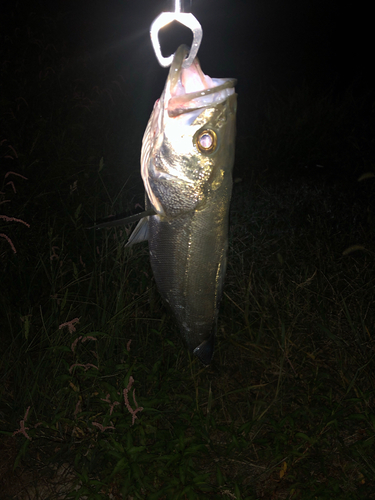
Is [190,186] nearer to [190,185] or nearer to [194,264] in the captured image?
[190,185]

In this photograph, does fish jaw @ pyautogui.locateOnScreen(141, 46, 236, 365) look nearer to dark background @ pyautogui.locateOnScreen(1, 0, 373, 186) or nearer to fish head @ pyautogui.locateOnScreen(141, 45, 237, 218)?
fish head @ pyautogui.locateOnScreen(141, 45, 237, 218)

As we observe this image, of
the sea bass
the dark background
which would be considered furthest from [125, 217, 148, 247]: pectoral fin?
the dark background

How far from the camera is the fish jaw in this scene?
0.89 m

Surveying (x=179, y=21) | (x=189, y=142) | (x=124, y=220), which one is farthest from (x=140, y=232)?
(x=179, y=21)

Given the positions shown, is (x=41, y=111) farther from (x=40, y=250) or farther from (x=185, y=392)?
(x=185, y=392)

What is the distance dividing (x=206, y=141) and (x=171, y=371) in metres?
1.39

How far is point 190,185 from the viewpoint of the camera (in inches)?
36.9

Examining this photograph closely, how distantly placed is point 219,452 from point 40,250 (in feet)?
5.01

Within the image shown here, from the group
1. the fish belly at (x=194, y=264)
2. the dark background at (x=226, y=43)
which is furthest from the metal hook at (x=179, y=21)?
the dark background at (x=226, y=43)

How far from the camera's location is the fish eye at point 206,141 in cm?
92

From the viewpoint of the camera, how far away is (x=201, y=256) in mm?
970

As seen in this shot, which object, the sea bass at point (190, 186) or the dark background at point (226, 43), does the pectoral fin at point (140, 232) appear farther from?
the dark background at point (226, 43)

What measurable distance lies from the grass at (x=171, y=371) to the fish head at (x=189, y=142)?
2.82 feet

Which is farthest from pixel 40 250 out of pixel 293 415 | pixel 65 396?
pixel 293 415
